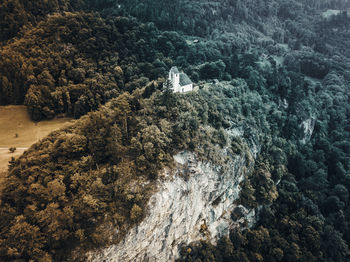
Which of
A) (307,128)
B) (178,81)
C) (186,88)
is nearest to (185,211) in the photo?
(186,88)

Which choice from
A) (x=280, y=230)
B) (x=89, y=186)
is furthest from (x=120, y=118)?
(x=280, y=230)

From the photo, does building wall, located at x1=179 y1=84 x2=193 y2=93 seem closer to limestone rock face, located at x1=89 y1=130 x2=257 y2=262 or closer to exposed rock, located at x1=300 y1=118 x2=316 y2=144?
limestone rock face, located at x1=89 y1=130 x2=257 y2=262

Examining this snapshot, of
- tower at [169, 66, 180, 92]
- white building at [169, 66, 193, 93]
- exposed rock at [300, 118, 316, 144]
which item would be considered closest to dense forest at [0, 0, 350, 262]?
exposed rock at [300, 118, 316, 144]

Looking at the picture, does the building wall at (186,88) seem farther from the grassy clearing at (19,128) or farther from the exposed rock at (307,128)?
the exposed rock at (307,128)

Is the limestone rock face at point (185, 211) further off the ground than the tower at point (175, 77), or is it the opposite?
the tower at point (175, 77)

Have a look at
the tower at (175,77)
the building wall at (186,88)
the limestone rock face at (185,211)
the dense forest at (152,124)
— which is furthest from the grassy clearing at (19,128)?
the limestone rock face at (185,211)

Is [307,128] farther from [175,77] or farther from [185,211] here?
[185,211]
